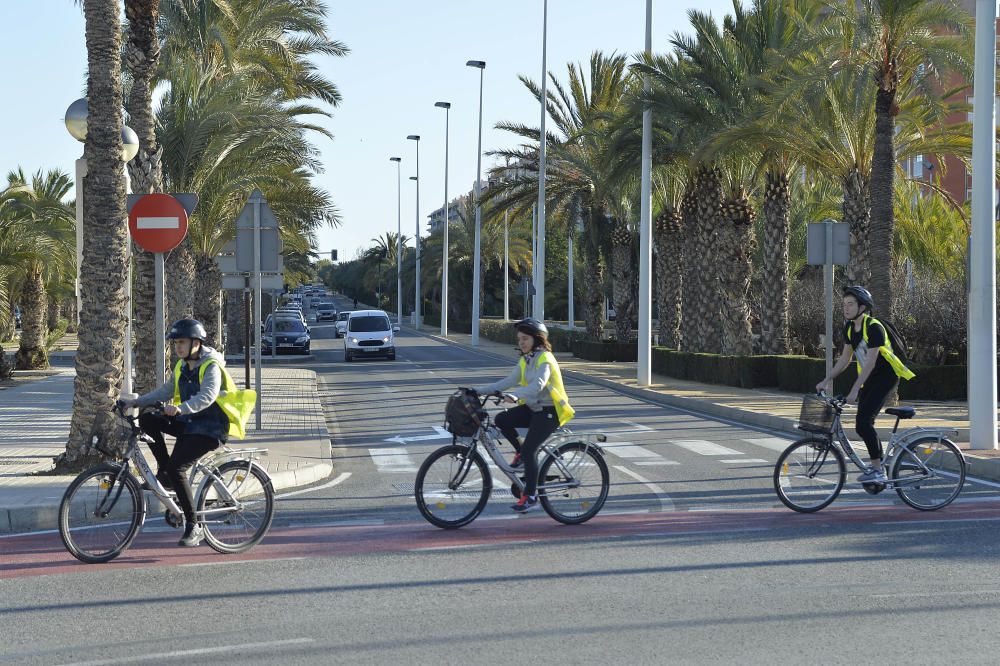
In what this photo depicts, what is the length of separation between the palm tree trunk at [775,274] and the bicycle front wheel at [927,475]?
64.7 feet

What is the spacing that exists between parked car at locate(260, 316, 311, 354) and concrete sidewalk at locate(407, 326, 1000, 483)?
14.6 meters

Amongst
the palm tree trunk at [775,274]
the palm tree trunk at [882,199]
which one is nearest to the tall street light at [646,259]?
the palm tree trunk at [775,274]

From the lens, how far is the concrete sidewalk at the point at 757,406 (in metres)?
14.3

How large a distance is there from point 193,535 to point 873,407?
18.7 ft

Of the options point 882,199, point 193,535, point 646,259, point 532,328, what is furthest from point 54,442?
point 646,259

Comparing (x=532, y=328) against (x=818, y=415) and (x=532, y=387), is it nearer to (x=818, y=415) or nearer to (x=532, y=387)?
(x=532, y=387)

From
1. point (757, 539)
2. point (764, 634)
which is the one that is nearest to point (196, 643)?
point (764, 634)

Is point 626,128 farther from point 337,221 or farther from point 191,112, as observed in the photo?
point 191,112

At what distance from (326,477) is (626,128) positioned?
21363 millimetres

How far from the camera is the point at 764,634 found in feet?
20.6

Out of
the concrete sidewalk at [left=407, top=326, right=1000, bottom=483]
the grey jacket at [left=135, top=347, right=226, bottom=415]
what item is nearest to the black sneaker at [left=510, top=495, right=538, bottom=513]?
the grey jacket at [left=135, top=347, right=226, bottom=415]

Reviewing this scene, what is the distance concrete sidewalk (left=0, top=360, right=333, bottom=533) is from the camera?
10.3 m

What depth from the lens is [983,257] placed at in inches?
557

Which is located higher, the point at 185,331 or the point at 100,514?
the point at 185,331
